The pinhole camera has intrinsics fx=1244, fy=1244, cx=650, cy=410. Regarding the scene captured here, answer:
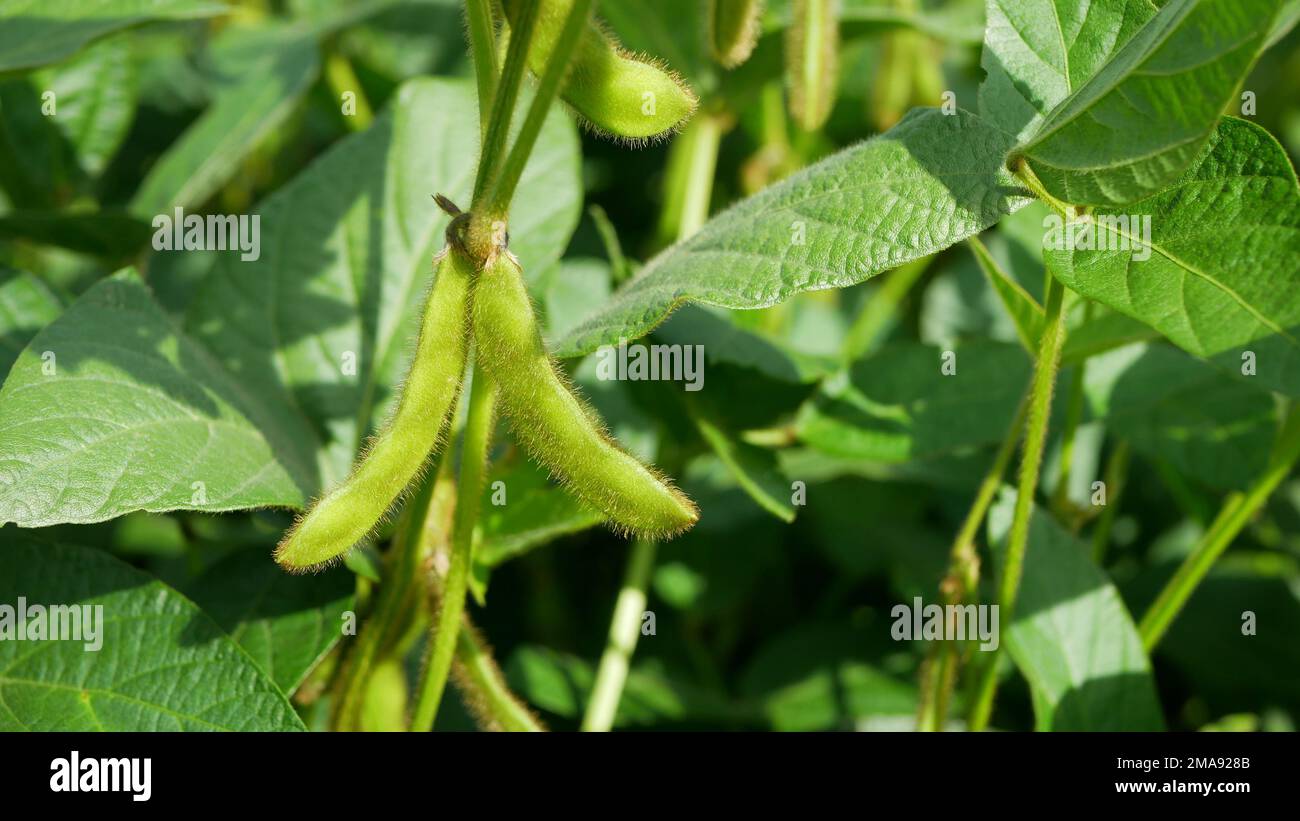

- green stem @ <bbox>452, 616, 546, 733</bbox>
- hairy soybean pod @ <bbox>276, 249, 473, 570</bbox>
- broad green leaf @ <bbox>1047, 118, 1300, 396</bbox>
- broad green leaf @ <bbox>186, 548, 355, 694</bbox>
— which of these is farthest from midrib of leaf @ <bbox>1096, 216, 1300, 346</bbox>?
broad green leaf @ <bbox>186, 548, 355, 694</bbox>

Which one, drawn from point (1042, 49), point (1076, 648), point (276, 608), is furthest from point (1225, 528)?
point (276, 608)

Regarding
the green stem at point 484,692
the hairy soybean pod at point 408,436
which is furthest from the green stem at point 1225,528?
the hairy soybean pod at point 408,436

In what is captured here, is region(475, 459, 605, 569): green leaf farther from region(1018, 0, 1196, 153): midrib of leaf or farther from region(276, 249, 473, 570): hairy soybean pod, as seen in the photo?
region(1018, 0, 1196, 153): midrib of leaf

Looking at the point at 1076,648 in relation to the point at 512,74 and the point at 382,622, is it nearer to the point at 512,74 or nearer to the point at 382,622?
the point at 382,622

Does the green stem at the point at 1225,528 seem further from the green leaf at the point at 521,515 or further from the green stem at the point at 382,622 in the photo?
the green stem at the point at 382,622

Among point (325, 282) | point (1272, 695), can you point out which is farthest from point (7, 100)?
point (1272, 695)
